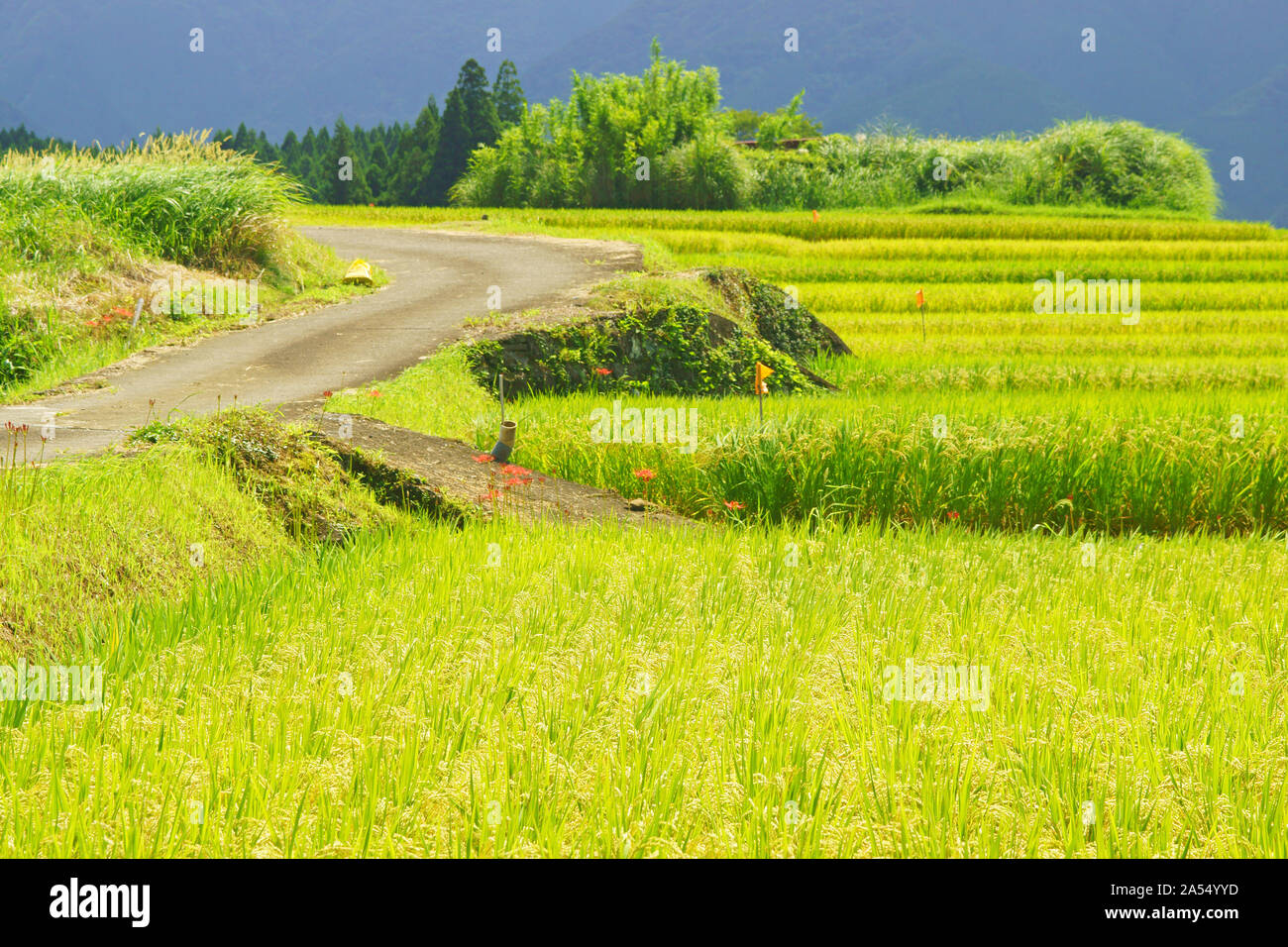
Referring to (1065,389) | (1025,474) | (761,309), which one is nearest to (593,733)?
(1025,474)

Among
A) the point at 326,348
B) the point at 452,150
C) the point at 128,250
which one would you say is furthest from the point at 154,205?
the point at 452,150

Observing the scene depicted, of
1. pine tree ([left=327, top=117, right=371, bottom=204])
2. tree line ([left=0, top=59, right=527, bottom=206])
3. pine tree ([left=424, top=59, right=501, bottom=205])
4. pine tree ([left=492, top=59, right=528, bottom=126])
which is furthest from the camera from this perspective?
pine tree ([left=327, top=117, right=371, bottom=204])

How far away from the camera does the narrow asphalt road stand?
913 cm

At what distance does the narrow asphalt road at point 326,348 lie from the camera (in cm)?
913

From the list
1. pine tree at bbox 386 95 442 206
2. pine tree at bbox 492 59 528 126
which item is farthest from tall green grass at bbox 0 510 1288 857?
pine tree at bbox 492 59 528 126

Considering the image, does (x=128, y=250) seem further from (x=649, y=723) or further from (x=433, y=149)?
(x=433, y=149)

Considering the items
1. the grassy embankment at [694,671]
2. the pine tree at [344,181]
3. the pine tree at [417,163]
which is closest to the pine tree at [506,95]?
Answer: the pine tree at [417,163]

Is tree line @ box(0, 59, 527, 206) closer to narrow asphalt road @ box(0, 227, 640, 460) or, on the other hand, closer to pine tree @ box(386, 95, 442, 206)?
pine tree @ box(386, 95, 442, 206)

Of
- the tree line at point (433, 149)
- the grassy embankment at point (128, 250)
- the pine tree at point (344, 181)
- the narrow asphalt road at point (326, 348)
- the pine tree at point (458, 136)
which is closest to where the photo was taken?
the narrow asphalt road at point (326, 348)

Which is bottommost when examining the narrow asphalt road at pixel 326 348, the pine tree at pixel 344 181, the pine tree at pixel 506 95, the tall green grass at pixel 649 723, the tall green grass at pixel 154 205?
the tall green grass at pixel 649 723

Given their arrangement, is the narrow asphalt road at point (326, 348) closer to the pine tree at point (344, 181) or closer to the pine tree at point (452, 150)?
the pine tree at point (452, 150)

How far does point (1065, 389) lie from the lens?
14445 mm
